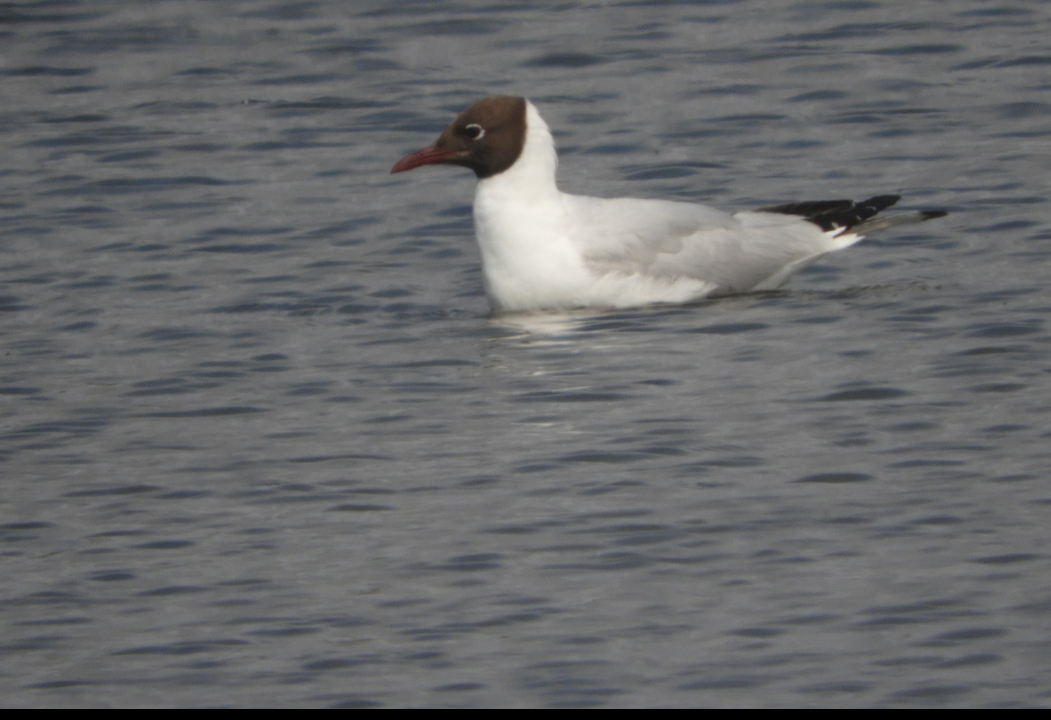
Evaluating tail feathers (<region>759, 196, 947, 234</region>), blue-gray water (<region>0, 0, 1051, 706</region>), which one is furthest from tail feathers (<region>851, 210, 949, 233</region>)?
blue-gray water (<region>0, 0, 1051, 706</region>)

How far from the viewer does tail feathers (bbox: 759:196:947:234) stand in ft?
38.9

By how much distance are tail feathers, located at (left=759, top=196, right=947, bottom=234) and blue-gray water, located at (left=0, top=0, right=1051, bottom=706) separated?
26cm

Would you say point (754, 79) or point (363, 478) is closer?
point (363, 478)

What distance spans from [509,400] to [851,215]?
10.8 feet

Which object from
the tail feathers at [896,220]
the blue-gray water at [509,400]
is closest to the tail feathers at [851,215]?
the tail feathers at [896,220]

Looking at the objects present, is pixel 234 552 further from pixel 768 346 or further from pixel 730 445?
pixel 768 346

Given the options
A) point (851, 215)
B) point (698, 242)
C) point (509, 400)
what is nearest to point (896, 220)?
point (851, 215)

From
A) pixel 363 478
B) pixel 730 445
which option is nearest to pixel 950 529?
pixel 730 445

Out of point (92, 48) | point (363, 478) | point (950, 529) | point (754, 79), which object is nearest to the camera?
point (950, 529)

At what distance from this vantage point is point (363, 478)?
8.35 meters

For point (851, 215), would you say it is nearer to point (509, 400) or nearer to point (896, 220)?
point (896, 220)

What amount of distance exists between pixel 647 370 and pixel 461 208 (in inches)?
165

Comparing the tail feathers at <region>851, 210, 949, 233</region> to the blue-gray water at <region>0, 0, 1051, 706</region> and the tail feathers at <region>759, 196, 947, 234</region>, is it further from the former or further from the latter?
the blue-gray water at <region>0, 0, 1051, 706</region>

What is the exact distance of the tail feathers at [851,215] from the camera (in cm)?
1186
